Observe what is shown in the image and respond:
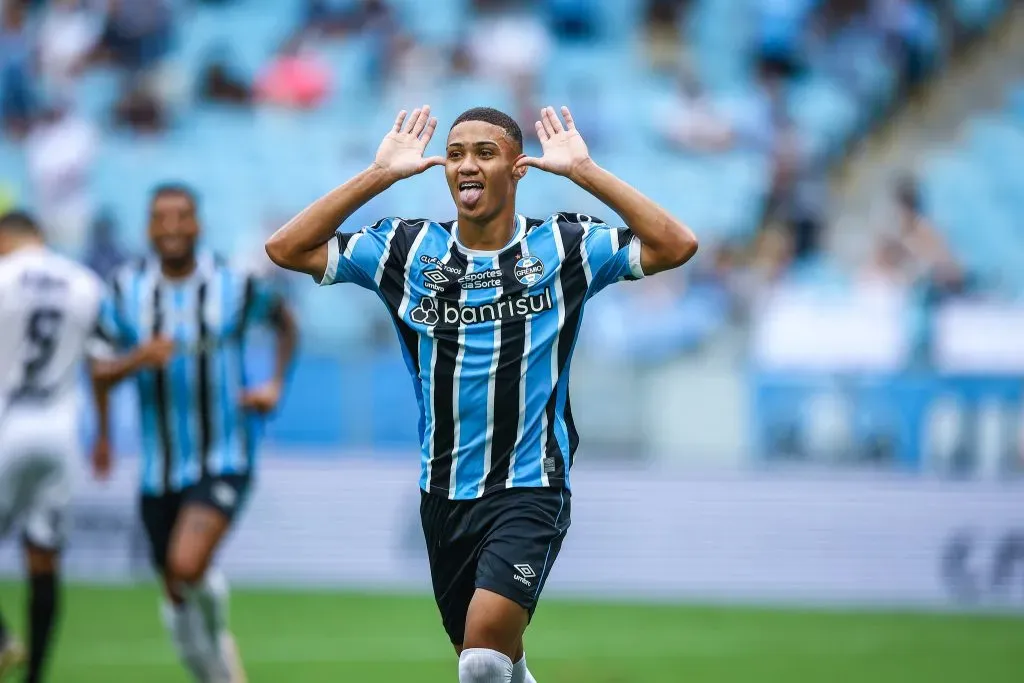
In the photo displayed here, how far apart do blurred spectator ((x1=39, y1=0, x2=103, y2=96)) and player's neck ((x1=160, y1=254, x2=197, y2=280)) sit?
1148 centimetres

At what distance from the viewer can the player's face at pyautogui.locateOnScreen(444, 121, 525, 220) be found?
5879mm

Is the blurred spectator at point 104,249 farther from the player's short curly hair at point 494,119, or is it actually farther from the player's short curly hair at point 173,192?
the player's short curly hair at point 494,119

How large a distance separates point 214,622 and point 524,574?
10.2 feet

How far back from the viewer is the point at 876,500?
40.8ft

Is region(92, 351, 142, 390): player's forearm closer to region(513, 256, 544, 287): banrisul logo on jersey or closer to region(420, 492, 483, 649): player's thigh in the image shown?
region(420, 492, 483, 649): player's thigh

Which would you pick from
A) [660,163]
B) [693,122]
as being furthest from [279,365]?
[693,122]

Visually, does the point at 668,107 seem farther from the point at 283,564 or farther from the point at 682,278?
the point at 283,564

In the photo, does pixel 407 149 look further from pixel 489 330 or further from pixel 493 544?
pixel 493 544

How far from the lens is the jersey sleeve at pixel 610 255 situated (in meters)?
6.06

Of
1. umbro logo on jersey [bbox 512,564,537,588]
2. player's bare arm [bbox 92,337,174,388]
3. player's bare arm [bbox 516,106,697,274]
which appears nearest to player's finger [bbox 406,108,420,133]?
player's bare arm [bbox 516,106,697,274]

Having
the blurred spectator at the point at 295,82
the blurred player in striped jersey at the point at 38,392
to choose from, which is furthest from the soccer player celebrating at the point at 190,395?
the blurred spectator at the point at 295,82

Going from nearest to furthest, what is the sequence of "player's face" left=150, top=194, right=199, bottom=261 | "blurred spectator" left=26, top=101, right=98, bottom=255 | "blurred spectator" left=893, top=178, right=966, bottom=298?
"player's face" left=150, top=194, right=199, bottom=261
"blurred spectator" left=893, top=178, right=966, bottom=298
"blurred spectator" left=26, top=101, right=98, bottom=255

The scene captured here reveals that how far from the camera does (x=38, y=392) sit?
29.2 ft

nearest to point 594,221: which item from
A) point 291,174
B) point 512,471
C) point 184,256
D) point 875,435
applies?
point 512,471
